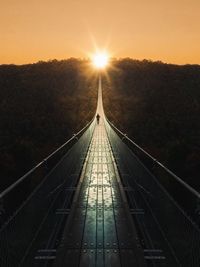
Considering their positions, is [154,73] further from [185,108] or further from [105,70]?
[185,108]

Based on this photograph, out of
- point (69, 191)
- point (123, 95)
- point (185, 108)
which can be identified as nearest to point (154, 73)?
point (123, 95)

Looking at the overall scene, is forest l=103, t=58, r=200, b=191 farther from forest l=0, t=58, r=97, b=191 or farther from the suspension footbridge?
the suspension footbridge

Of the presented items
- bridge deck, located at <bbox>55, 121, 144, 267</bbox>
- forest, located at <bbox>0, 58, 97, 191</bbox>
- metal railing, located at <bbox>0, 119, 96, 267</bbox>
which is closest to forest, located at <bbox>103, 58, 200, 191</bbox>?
forest, located at <bbox>0, 58, 97, 191</bbox>

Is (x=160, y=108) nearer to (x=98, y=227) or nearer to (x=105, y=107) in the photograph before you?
(x=105, y=107)

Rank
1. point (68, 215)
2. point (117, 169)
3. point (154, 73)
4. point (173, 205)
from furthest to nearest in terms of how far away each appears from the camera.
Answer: point (154, 73)
point (117, 169)
point (68, 215)
point (173, 205)

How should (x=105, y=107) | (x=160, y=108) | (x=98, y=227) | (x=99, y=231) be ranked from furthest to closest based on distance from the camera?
(x=160, y=108) → (x=105, y=107) → (x=98, y=227) → (x=99, y=231)

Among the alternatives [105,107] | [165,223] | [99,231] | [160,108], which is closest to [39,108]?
[105,107]
